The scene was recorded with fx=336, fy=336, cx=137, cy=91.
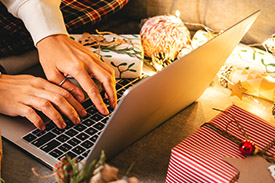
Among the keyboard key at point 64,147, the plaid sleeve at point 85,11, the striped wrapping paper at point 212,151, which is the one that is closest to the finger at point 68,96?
the keyboard key at point 64,147

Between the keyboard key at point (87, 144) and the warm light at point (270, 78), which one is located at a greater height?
the warm light at point (270, 78)

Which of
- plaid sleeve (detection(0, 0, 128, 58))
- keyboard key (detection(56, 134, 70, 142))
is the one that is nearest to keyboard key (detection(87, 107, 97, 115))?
keyboard key (detection(56, 134, 70, 142))

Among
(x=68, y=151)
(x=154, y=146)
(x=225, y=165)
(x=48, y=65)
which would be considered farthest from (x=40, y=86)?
(x=225, y=165)

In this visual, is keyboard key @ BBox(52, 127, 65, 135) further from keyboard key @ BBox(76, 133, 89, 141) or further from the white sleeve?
the white sleeve

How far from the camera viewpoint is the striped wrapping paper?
0.58m

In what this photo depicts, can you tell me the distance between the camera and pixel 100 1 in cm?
117

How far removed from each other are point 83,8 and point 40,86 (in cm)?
47

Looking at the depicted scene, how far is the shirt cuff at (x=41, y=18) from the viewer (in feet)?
2.78

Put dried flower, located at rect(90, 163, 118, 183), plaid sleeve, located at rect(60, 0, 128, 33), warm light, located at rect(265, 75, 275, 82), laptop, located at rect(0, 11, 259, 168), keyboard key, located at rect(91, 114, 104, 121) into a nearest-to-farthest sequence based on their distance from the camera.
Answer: dried flower, located at rect(90, 163, 118, 183) < laptop, located at rect(0, 11, 259, 168) < keyboard key, located at rect(91, 114, 104, 121) < warm light, located at rect(265, 75, 275, 82) < plaid sleeve, located at rect(60, 0, 128, 33)

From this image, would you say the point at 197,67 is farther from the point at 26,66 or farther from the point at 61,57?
the point at 26,66

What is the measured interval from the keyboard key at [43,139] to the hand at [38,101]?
21 millimetres

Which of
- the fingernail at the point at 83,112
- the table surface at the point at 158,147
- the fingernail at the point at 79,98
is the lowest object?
A: the table surface at the point at 158,147

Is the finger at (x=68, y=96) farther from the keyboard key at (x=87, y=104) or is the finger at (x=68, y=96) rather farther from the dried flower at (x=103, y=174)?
the dried flower at (x=103, y=174)

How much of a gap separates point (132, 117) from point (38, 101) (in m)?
0.24
